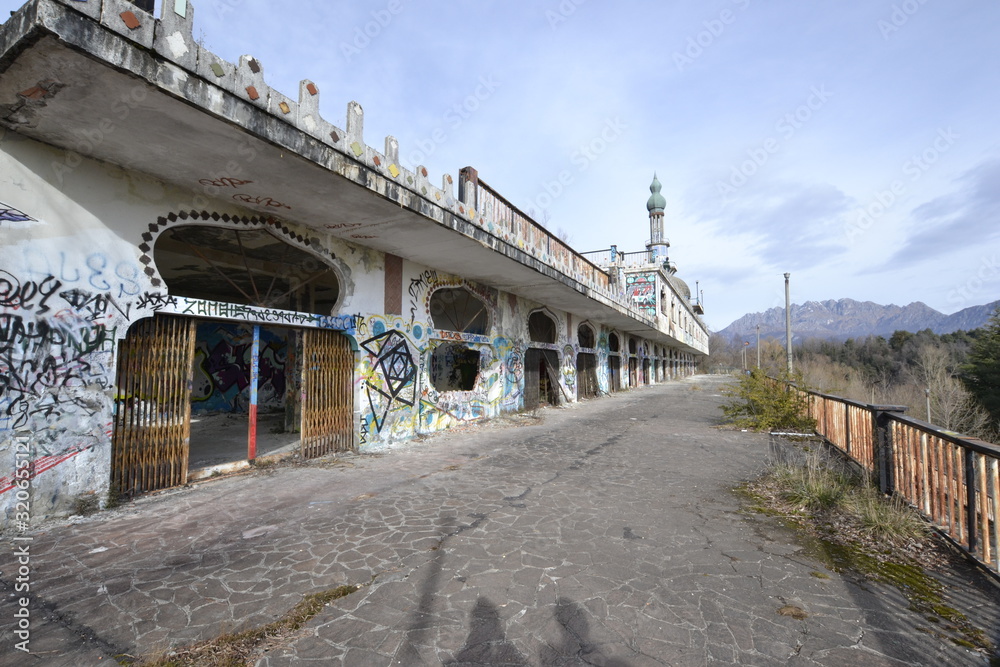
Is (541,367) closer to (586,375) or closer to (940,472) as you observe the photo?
(586,375)

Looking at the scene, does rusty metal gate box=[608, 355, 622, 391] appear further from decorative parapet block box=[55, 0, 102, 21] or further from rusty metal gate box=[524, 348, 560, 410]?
decorative parapet block box=[55, 0, 102, 21]

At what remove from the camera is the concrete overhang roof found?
3.24m

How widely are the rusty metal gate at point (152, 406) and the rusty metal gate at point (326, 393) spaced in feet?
5.69

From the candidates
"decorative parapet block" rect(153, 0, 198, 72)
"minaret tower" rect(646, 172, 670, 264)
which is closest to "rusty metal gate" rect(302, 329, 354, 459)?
"decorative parapet block" rect(153, 0, 198, 72)

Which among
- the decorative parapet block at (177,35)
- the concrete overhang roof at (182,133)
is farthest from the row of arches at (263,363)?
the decorative parapet block at (177,35)

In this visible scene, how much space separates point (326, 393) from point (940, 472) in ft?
25.4

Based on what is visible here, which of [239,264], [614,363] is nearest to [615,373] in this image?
[614,363]

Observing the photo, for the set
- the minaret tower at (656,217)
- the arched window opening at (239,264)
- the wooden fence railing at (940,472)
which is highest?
the minaret tower at (656,217)

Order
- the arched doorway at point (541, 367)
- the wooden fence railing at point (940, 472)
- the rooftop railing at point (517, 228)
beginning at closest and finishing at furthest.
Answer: the wooden fence railing at point (940, 472), the rooftop railing at point (517, 228), the arched doorway at point (541, 367)

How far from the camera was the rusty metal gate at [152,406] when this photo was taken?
5.13 m

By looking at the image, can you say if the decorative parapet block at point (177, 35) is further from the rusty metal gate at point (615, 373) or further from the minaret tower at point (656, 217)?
the minaret tower at point (656, 217)

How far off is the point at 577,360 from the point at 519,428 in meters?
8.44

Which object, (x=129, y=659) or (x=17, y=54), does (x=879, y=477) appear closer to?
(x=129, y=659)

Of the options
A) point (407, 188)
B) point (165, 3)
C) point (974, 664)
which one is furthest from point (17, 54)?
point (974, 664)
